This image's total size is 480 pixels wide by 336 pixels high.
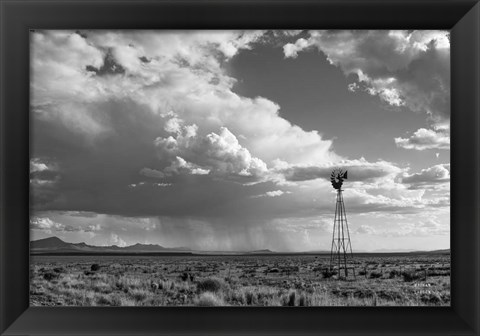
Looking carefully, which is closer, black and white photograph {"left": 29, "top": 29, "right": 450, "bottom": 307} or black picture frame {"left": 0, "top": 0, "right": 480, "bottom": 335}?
black picture frame {"left": 0, "top": 0, "right": 480, "bottom": 335}

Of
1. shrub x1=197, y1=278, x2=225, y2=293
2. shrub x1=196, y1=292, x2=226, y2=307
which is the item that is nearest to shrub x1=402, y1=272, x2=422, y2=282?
shrub x1=197, y1=278, x2=225, y2=293

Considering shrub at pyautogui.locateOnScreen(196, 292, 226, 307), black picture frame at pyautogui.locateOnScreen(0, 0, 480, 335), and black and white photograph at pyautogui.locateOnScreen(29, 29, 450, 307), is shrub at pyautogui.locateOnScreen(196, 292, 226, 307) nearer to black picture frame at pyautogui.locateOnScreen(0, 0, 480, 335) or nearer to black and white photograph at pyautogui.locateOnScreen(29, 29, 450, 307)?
black and white photograph at pyautogui.locateOnScreen(29, 29, 450, 307)

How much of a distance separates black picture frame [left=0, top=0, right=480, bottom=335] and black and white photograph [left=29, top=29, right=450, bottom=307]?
0.22 ft

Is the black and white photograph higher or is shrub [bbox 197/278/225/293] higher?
the black and white photograph

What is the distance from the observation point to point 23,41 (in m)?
1.44

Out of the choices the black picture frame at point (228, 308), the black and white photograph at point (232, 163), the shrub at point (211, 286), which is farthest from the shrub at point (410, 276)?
the black picture frame at point (228, 308)

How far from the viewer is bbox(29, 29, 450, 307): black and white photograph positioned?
4.21 meters

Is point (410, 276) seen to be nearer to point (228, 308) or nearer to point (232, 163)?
point (232, 163)

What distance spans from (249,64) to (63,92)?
7.75m

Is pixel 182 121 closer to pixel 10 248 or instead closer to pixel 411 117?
pixel 10 248

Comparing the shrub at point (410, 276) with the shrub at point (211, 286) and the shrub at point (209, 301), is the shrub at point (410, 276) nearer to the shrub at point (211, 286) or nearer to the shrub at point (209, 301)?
the shrub at point (211, 286)

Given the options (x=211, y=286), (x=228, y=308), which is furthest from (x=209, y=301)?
(x=228, y=308)

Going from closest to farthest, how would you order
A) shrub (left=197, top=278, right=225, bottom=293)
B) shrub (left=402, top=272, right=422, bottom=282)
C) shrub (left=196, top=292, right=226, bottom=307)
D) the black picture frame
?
the black picture frame
shrub (left=196, top=292, right=226, bottom=307)
shrub (left=197, top=278, right=225, bottom=293)
shrub (left=402, top=272, right=422, bottom=282)

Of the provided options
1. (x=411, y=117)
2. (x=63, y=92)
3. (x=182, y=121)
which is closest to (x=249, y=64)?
(x=411, y=117)
